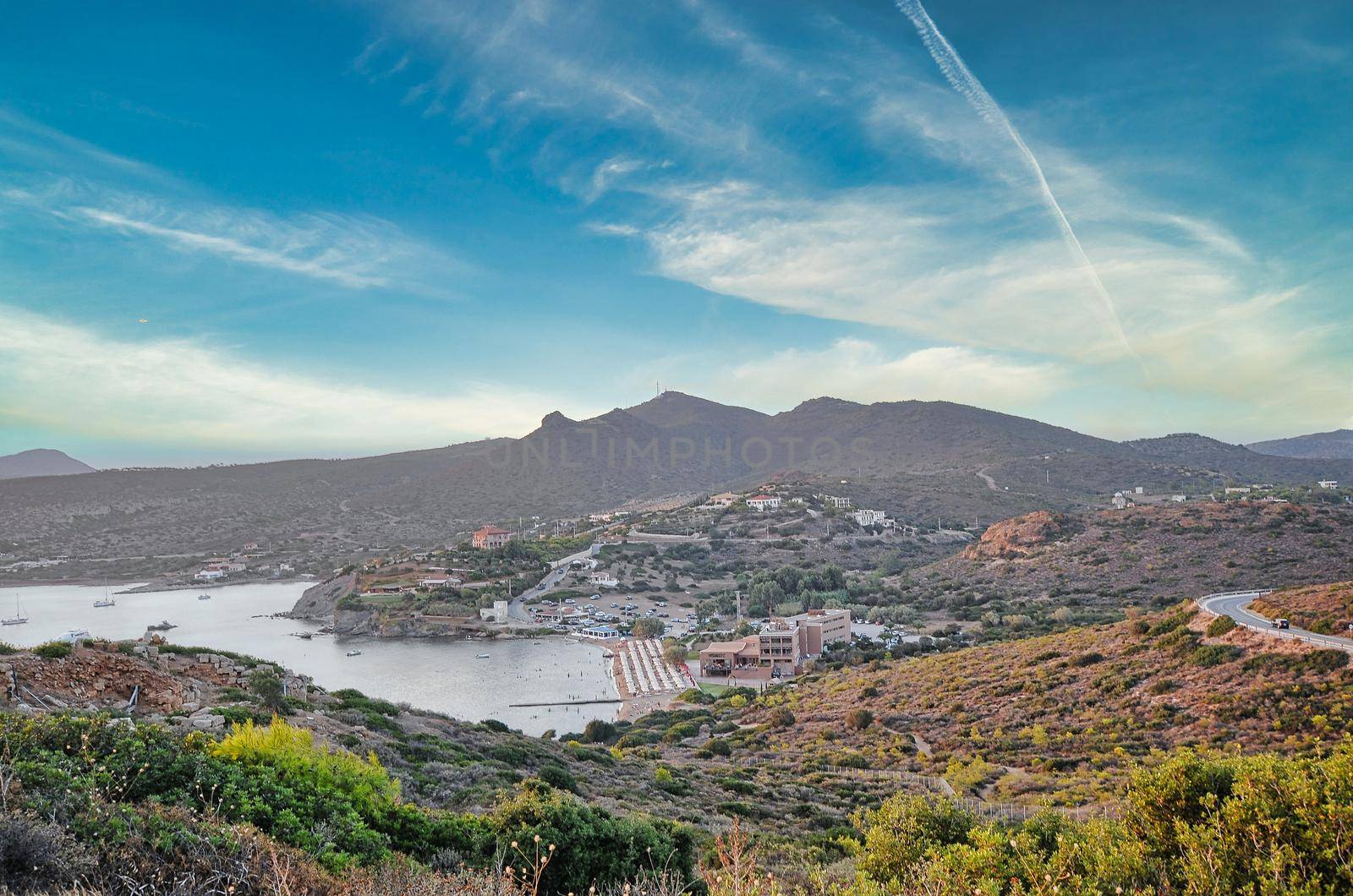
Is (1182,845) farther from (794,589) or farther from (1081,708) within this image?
(794,589)

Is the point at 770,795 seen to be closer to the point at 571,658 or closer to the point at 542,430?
the point at 571,658

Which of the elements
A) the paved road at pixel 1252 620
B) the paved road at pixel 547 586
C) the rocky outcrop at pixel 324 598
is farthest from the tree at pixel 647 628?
the paved road at pixel 1252 620

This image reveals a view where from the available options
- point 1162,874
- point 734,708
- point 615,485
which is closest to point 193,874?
point 1162,874

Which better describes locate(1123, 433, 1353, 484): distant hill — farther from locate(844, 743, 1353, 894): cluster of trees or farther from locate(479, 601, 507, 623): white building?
locate(844, 743, 1353, 894): cluster of trees

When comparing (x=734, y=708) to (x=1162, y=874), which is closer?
(x=1162, y=874)

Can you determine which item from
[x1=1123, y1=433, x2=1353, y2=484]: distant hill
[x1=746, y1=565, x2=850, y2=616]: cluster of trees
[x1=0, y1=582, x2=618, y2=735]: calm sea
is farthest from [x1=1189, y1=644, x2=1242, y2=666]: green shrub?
[x1=1123, y1=433, x2=1353, y2=484]: distant hill
